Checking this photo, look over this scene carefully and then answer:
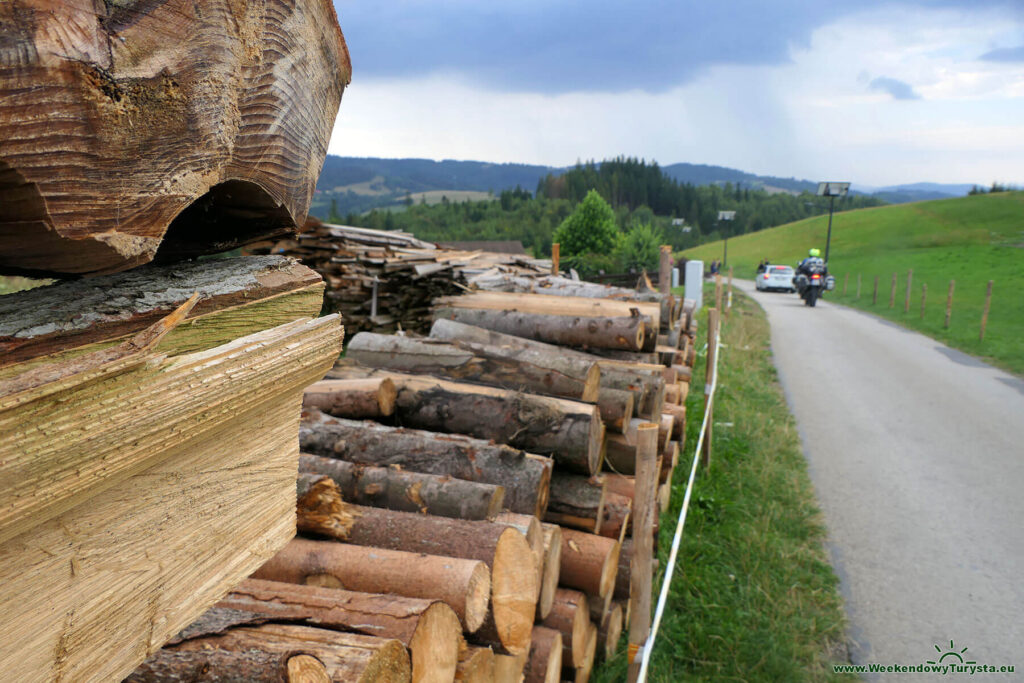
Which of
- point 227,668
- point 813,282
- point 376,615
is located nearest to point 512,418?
point 376,615

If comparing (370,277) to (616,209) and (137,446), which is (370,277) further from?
(616,209)

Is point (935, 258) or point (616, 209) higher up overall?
point (616, 209)

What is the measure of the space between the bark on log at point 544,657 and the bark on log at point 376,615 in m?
1.00

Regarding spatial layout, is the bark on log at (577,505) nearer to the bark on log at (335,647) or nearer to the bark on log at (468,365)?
the bark on log at (468,365)

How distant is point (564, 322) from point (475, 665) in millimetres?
3765

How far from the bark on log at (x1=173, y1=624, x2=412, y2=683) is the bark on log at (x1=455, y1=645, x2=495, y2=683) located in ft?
1.23

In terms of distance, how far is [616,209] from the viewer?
11275 cm

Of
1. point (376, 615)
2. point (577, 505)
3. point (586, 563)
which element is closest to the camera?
point (376, 615)

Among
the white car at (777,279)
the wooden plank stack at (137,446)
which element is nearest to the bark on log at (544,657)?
the wooden plank stack at (137,446)

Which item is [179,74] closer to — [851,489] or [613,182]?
[851,489]

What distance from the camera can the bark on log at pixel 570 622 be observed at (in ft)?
10.5

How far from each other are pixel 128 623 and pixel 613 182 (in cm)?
12991

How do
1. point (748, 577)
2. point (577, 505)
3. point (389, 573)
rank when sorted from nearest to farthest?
point (389, 573)
point (577, 505)
point (748, 577)

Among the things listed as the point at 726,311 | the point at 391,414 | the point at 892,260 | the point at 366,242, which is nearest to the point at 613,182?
the point at 892,260
